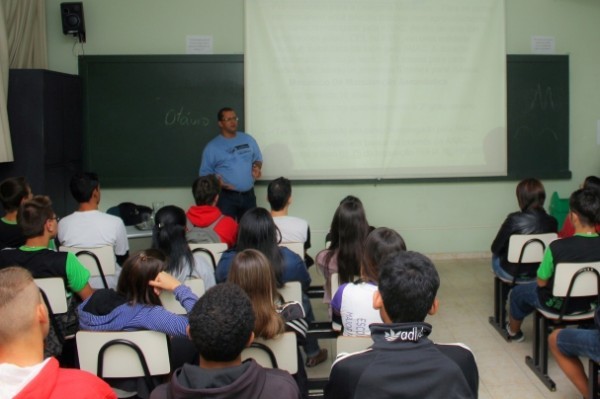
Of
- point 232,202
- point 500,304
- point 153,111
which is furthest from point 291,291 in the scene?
point 153,111

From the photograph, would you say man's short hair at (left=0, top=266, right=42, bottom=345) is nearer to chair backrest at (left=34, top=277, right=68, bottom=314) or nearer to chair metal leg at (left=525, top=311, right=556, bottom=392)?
chair backrest at (left=34, top=277, right=68, bottom=314)

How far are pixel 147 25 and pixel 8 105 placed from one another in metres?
1.56

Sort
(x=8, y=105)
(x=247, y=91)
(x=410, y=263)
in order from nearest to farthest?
(x=410, y=263), (x=8, y=105), (x=247, y=91)

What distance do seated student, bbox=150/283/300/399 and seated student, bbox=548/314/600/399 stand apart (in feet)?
5.92

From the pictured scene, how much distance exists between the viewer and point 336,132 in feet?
20.8

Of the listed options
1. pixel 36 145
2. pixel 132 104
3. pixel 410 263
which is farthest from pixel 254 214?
pixel 132 104

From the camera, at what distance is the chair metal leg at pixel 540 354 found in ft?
12.0

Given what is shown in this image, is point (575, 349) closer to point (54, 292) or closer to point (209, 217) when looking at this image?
point (209, 217)

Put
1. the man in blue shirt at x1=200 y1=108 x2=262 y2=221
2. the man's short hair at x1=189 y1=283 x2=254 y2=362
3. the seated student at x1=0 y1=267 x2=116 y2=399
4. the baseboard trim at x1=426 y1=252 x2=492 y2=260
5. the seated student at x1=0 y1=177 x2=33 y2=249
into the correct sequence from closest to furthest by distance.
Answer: the seated student at x1=0 y1=267 x2=116 y2=399
the man's short hair at x1=189 y1=283 x2=254 y2=362
the seated student at x1=0 y1=177 x2=33 y2=249
the man in blue shirt at x1=200 y1=108 x2=262 y2=221
the baseboard trim at x1=426 y1=252 x2=492 y2=260

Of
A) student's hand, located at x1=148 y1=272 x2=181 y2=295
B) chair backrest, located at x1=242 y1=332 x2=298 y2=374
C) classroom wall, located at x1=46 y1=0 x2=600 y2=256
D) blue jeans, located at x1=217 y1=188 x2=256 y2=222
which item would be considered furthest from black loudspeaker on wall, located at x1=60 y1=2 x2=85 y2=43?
chair backrest, located at x1=242 y1=332 x2=298 y2=374

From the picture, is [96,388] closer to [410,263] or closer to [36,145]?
[410,263]

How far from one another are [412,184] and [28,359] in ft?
17.1

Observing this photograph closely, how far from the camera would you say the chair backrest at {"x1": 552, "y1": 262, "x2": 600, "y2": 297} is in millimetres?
3342

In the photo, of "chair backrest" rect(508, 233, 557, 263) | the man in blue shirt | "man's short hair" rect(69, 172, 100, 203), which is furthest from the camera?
the man in blue shirt
